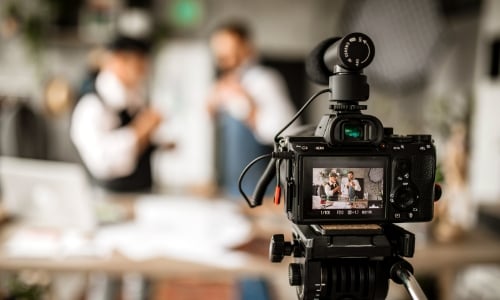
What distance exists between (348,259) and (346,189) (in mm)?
126

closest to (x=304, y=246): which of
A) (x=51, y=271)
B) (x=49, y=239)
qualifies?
(x=51, y=271)

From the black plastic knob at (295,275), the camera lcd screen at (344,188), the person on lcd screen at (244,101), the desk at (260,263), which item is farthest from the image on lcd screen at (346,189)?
the person on lcd screen at (244,101)

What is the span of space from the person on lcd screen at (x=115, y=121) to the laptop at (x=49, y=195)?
46 centimetres

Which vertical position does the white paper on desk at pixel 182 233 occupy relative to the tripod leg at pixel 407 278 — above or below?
below

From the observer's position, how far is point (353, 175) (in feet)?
2.46

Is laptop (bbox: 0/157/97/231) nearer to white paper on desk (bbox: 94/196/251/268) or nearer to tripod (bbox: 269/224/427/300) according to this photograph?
white paper on desk (bbox: 94/196/251/268)

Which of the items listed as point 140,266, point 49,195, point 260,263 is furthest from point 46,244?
point 260,263

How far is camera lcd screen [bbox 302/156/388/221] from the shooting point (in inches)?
29.2

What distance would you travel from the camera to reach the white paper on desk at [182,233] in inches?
65.0

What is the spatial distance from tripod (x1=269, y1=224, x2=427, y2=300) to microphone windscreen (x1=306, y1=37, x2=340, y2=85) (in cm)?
23

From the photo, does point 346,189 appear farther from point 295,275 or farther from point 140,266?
point 140,266

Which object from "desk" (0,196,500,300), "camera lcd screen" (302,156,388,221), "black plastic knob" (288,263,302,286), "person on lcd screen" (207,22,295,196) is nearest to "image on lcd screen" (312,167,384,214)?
"camera lcd screen" (302,156,388,221)

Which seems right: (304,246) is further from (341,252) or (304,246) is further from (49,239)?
(49,239)

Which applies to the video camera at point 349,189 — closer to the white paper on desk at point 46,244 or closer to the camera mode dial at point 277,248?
the camera mode dial at point 277,248
